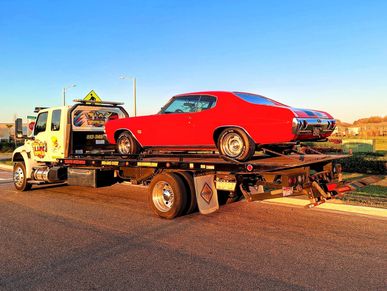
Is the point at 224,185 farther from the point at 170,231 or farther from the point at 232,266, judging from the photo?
the point at 232,266

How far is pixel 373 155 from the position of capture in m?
15.7

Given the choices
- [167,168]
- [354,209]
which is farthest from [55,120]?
[354,209]

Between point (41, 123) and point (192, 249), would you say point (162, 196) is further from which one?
point (41, 123)

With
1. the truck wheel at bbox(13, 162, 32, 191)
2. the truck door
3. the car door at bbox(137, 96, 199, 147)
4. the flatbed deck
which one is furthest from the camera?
the truck wheel at bbox(13, 162, 32, 191)

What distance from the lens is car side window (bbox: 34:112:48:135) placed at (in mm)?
10811

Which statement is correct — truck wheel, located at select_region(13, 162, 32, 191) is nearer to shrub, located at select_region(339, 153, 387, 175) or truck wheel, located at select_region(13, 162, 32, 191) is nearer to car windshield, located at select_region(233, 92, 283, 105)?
car windshield, located at select_region(233, 92, 283, 105)

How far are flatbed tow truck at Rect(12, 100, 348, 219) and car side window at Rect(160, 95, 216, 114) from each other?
0.88 meters

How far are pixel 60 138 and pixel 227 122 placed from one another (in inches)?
202

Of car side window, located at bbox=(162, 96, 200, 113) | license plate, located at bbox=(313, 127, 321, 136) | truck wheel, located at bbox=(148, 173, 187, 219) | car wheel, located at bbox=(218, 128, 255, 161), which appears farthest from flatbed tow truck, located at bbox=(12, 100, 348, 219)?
car side window, located at bbox=(162, 96, 200, 113)

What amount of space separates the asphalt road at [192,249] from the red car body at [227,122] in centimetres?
149

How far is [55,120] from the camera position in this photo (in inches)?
412

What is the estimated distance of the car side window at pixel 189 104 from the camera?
7.53 meters

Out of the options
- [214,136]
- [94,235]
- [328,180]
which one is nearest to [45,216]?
[94,235]

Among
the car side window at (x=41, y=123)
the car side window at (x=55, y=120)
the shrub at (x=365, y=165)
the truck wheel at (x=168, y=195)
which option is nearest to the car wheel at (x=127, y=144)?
the truck wheel at (x=168, y=195)
